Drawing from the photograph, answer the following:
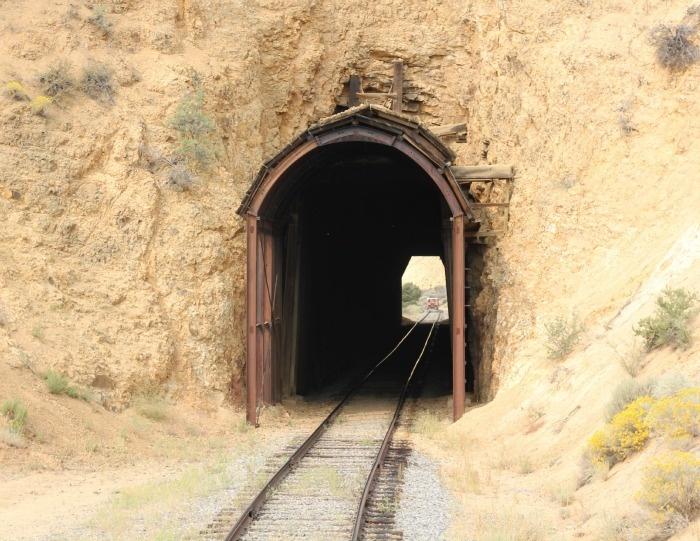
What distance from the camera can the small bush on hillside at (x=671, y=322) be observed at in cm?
1153

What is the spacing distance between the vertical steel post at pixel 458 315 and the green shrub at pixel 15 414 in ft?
27.8

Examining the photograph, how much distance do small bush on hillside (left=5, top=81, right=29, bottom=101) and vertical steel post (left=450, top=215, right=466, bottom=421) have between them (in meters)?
9.72

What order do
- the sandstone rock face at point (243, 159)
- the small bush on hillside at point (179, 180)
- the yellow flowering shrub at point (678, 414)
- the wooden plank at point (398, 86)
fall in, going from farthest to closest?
the wooden plank at point (398, 86)
the small bush on hillside at point (179, 180)
the sandstone rock face at point (243, 159)
the yellow flowering shrub at point (678, 414)

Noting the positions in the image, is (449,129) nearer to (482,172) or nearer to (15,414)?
(482,172)

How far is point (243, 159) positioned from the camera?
21.0 metres

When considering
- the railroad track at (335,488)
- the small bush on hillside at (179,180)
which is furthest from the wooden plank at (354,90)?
the railroad track at (335,488)

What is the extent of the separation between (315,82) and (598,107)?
7.71 meters

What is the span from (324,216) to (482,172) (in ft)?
25.3

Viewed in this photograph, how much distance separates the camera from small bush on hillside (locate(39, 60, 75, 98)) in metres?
19.2

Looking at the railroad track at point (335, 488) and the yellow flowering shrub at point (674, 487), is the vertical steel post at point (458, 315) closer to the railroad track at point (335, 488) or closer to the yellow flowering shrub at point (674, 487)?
the railroad track at point (335, 488)

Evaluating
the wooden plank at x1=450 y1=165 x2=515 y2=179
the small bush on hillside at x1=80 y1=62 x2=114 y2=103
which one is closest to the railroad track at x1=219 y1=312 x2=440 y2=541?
the wooden plank at x1=450 y1=165 x2=515 y2=179

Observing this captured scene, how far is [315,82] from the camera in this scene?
2303cm

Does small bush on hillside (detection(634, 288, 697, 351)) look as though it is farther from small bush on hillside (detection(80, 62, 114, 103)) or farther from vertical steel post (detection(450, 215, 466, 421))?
small bush on hillside (detection(80, 62, 114, 103))

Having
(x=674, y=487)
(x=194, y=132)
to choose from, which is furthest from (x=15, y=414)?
(x=674, y=487)
